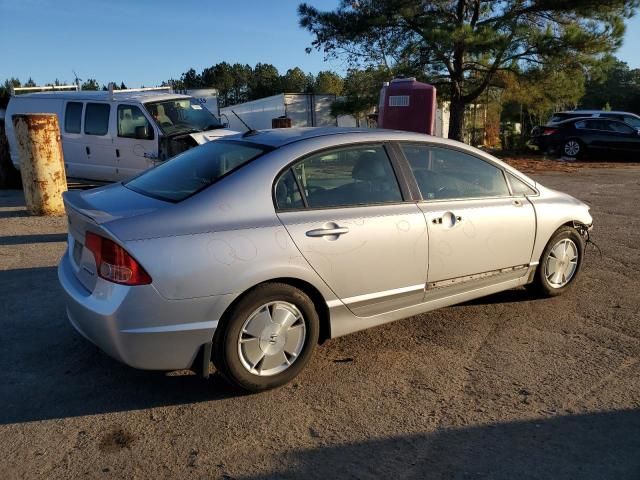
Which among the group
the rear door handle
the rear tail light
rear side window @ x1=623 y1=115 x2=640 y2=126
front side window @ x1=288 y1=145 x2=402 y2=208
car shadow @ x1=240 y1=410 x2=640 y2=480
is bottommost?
car shadow @ x1=240 y1=410 x2=640 y2=480

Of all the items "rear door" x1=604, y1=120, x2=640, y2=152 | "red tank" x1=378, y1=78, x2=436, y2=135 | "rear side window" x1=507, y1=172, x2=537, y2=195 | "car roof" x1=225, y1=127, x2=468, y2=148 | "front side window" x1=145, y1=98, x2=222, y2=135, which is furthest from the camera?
"rear door" x1=604, y1=120, x2=640, y2=152

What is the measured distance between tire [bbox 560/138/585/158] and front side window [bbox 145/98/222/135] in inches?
554

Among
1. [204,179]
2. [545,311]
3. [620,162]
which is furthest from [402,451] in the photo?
[620,162]

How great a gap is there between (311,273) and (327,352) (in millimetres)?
869

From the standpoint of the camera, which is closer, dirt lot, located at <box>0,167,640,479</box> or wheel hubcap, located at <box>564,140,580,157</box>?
dirt lot, located at <box>0,167,640,479</box>

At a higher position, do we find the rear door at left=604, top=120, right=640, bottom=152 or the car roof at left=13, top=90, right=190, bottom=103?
the car roof at left=13, top=90, right=190, bottom=103

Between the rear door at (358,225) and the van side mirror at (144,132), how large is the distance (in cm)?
703

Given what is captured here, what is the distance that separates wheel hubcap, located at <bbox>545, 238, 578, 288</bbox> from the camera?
494 centimetres

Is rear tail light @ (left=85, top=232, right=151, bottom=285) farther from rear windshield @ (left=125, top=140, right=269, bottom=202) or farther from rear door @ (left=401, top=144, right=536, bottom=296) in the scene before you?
rear door @ (left=401, top=144, right=536, bottom=296)

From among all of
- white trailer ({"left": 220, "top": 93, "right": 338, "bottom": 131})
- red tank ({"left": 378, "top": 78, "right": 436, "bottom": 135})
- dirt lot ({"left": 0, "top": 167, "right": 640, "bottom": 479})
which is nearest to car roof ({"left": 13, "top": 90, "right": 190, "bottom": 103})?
red tank ({"left": 378, "top": 78, "right": 436, "bottom": 135})

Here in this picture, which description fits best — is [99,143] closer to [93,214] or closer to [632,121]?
[93,214]

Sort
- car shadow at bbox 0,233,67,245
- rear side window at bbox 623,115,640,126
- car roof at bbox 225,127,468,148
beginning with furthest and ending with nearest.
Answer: rear side window at bbox 623,115,640,126
car shadow at bbox 0,233,67,245
car roof at bbox 225,127,468,148

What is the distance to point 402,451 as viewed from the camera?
9.55 ft

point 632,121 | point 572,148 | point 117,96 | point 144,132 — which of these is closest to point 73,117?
point 117,96
